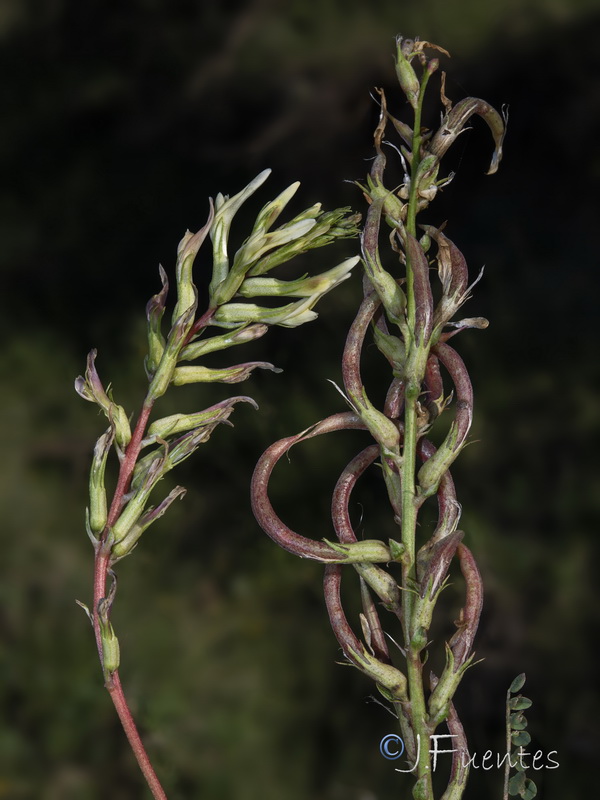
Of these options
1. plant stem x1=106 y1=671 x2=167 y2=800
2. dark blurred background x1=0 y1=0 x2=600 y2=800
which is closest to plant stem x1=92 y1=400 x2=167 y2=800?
plant stem x1=106 y1=671 x2=167 y2=800

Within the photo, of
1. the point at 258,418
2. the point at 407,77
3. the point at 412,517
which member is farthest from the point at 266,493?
the point at 258,418

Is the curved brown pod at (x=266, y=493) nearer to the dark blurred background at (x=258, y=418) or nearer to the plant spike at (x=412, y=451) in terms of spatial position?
the plant spike at (x=412, y=451)

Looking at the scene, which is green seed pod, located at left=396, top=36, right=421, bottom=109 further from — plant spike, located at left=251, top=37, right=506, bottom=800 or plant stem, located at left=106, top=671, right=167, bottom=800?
plant stem, located at left=106, top=671, right=167, bottom=800

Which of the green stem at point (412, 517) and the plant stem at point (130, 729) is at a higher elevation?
the green stem at point (412, 517)

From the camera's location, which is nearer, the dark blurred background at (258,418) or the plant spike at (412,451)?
the plant spike at (412,451)

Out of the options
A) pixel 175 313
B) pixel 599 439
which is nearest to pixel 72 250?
pixel 599 439

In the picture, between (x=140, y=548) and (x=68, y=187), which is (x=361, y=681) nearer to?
(x=140, y=548)

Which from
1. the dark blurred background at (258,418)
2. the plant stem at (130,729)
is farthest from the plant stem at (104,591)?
the dark blurred background at (258,418)

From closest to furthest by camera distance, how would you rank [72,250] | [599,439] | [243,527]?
[599,439], [243,527], [72,250]
